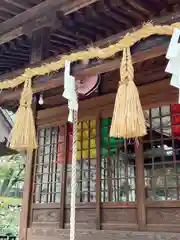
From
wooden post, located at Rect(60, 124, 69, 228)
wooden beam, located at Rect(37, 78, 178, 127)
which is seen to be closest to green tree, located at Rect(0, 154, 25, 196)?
wooden beam, located at Rect(37, 78, 178, 127)

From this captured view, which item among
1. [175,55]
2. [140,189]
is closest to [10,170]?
[140,189]

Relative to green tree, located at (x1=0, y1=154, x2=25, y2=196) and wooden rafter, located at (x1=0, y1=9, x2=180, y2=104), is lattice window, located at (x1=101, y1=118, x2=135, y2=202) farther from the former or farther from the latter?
green tree, located at (x1=0, y1=154, x2=25, y2=196)

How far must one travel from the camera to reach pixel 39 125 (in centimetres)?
495

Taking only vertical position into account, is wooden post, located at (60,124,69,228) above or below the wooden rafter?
below

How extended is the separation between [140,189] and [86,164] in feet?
3.34

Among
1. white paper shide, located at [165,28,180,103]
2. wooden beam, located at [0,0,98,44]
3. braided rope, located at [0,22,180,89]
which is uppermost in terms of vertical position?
wooden beam, located at [0,0,98,44]

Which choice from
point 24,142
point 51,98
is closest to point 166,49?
point 24,142

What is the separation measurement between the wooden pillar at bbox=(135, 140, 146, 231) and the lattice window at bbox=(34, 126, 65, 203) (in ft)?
4.20

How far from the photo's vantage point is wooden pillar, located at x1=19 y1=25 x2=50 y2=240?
3.37m

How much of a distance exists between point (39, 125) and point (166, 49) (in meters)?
A: 3.12

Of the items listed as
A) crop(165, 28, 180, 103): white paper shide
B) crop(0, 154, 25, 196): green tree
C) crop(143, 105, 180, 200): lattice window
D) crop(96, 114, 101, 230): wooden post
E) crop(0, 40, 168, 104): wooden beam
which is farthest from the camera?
crop(0, 154, 25, 196): green tree

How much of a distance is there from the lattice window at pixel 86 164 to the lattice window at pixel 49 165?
0.76 feet

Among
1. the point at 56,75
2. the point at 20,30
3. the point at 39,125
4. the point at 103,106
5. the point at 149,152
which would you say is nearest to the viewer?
the point at 56,75

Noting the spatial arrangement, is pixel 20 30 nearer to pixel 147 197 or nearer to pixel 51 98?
pixel 51 98
